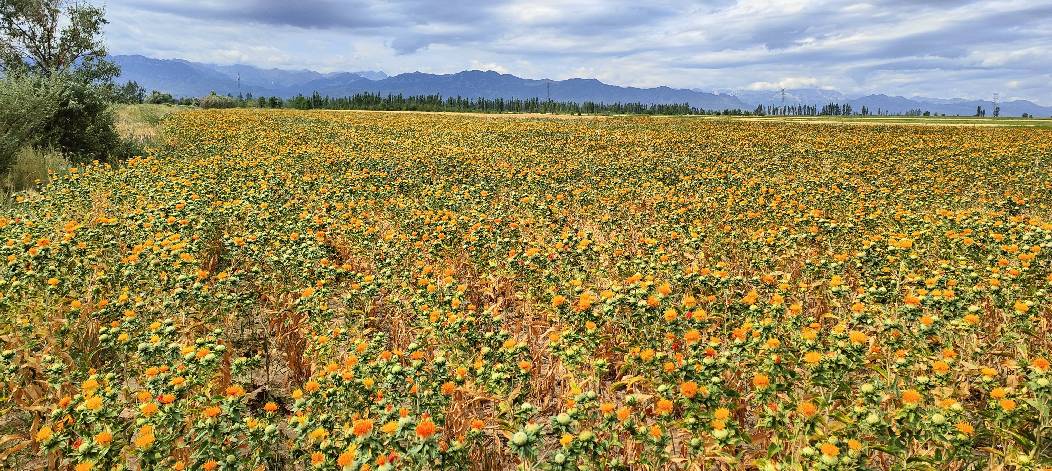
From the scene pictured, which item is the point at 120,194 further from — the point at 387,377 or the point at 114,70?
the point at 114,70

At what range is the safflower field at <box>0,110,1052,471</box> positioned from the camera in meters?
3.27

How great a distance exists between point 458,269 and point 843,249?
537 cm

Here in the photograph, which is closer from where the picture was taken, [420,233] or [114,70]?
[420,233]

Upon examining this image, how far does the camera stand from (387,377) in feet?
11.9

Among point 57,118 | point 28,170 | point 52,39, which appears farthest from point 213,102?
point 28,170

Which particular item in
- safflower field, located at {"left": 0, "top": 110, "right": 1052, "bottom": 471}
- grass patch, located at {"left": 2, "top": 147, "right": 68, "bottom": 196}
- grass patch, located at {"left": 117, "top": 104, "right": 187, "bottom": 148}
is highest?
grass patch, located at {"left": 117, "top": 104, "right": 187, "bottom": 148}

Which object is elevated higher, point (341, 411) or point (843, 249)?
point (843, 249)

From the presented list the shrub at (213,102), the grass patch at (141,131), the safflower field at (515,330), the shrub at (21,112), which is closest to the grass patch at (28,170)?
the shrub at (21,112)

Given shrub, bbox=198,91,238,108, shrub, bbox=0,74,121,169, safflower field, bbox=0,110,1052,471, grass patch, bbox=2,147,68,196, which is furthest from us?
shrub, bbox=198,91,238,108

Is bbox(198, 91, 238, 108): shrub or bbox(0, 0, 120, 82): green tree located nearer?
bbox(0, 0, 120, 82): green tree

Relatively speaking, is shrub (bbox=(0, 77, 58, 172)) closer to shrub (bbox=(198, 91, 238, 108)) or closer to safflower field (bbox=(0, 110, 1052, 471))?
safflower field (bbox=(0, 110, 1052, 471))

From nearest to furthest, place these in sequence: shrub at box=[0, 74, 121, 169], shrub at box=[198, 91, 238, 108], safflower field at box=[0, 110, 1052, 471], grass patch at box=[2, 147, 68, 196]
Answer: safflower field at box=[0, 110, 1052, 471], grass patch at box=[2, 147, 68, 196], shrub at box=[0, 74, 121, 169], shrub at box=[198, 91, 238, 108]

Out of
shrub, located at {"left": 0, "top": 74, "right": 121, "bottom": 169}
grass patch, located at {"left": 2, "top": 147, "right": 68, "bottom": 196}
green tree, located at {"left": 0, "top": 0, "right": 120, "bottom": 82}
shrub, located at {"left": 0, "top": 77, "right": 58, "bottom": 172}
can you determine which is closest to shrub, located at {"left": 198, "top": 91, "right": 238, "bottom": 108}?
green tree, located at {"left": 0, "top": 0, "right": 120, "bottom": 82}

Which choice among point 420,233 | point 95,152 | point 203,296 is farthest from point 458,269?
point 95,152
